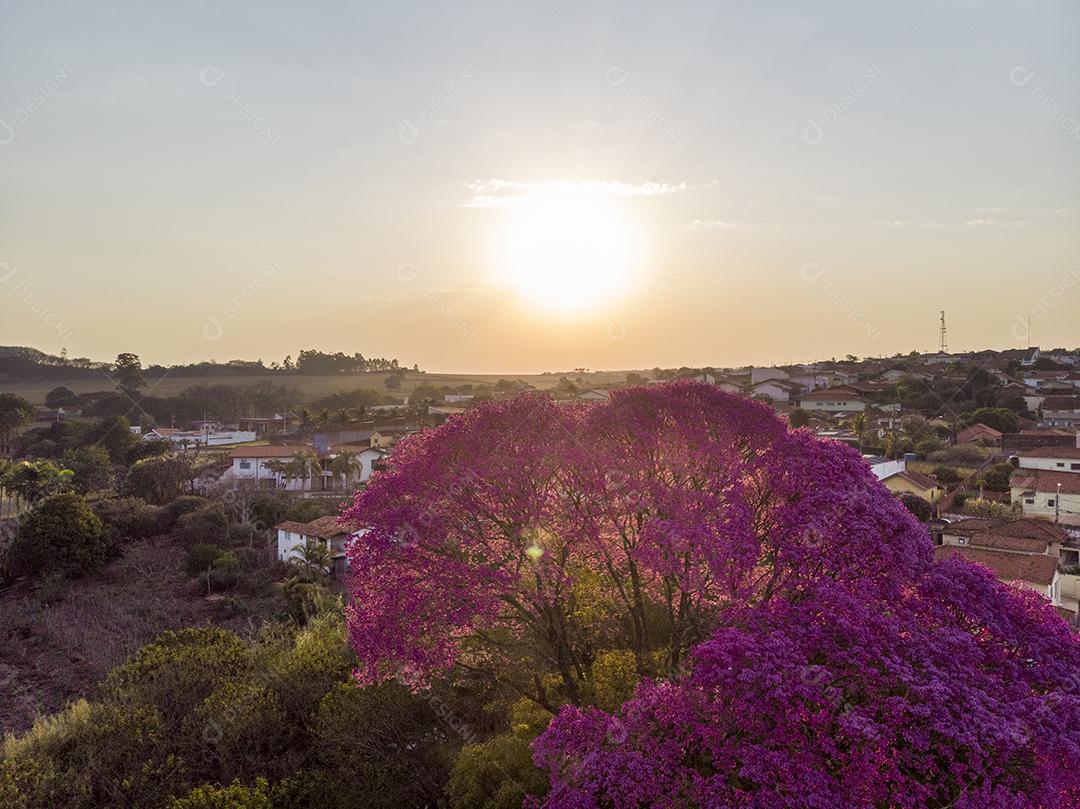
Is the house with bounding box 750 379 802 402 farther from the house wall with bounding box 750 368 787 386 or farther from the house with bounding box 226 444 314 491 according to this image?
the house with bounding box 226 444 314 491

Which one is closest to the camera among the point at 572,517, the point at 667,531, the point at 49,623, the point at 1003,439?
the point at 667,531

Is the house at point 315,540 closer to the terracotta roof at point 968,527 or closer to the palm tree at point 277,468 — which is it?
the palm tree at point 277,468

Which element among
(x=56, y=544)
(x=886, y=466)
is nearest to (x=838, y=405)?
(x=886, y=466)

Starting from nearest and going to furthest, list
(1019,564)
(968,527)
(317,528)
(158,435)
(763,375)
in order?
1. (1019,564)
2. (968,527)
3. (317,528)
4. (158,435)
5. (763,375)

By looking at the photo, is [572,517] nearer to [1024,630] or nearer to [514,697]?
[1024,630]

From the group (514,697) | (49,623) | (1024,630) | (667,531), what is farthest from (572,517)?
(49,623)

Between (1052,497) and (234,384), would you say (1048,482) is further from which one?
(234,384)
